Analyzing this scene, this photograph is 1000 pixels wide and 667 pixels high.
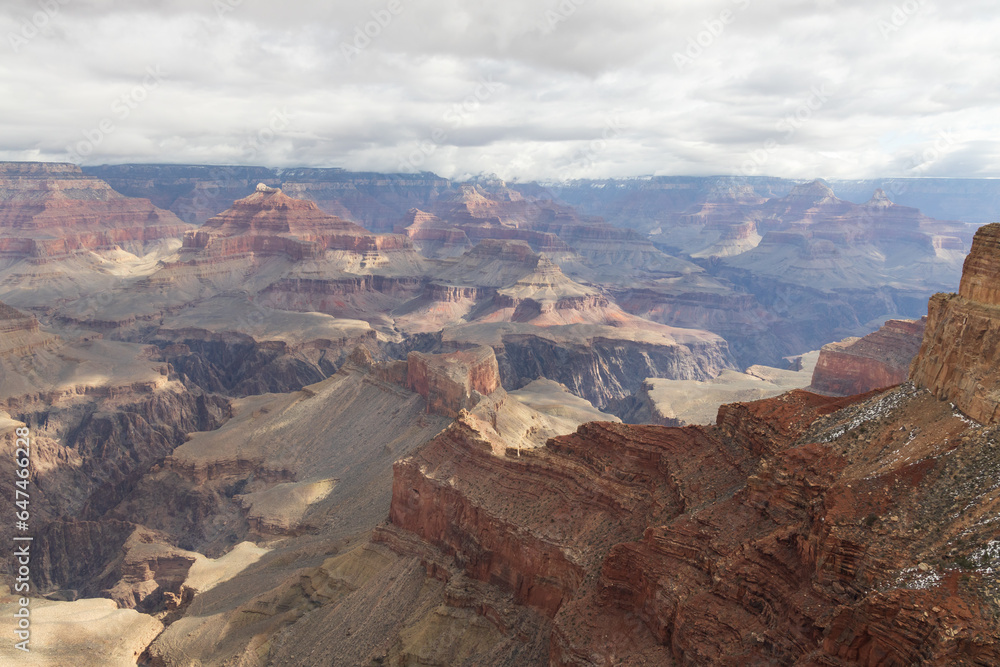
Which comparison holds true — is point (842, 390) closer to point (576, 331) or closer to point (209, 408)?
point (576, 331)

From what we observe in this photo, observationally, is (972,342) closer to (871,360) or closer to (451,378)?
(451,378)

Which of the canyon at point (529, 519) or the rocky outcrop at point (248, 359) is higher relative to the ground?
the canyon at point (529, 519)

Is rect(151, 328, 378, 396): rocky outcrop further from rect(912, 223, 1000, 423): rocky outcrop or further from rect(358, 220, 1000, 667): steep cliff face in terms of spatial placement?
rect(912, 223, 1000, 423): rocky outcrop

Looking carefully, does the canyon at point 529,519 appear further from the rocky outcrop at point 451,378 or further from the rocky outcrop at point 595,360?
the rocky outcrop at point 595,360

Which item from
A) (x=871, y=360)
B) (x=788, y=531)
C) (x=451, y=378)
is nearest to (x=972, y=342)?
(x=788, y=531)

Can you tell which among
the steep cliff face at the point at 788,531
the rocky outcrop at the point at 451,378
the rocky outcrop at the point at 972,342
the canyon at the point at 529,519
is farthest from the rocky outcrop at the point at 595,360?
the rocky outcrop at the point at 972,342

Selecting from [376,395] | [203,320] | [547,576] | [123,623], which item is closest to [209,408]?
[376,395]

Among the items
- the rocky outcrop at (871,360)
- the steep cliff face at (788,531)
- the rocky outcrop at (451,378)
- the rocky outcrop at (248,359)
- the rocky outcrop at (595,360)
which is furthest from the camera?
the rocky outcrop at (595,360)
